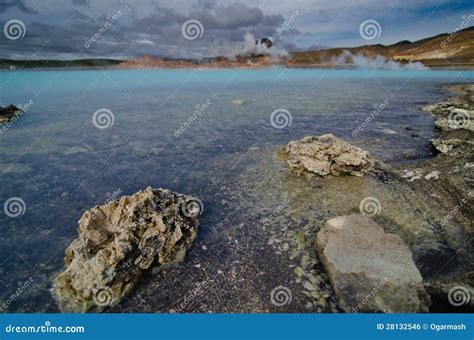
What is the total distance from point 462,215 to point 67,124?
791 inches

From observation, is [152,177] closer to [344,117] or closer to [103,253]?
[103,253]

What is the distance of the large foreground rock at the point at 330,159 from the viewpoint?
1091 centimetres

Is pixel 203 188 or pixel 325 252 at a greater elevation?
pixel 203 188

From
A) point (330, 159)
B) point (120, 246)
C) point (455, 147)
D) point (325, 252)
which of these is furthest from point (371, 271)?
point (455, 147)

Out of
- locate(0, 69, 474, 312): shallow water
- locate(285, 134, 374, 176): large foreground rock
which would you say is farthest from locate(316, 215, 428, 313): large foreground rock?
locate(285, 134, 374, 176): large foreground rock

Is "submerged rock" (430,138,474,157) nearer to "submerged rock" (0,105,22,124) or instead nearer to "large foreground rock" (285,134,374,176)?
"large foreground rock" (285,134,374,176)

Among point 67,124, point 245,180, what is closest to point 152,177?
point 245,180

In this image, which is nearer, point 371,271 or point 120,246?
point 371,271

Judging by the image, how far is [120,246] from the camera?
6.36m

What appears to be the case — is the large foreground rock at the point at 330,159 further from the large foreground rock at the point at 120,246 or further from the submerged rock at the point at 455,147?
the large foreground rock at the point at 120,246

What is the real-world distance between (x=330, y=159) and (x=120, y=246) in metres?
7.58

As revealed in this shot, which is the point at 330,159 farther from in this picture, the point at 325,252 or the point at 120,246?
the point at 120,246

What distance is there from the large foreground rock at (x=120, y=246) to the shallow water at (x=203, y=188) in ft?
1.03

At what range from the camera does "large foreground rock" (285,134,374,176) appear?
10906mm
